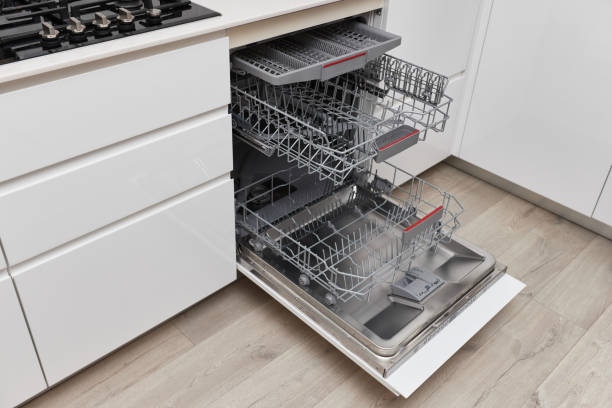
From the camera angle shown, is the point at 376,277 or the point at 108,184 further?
the point at 376,277

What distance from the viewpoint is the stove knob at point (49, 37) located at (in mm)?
1027

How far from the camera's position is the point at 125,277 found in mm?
1340

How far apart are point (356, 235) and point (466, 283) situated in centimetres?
34

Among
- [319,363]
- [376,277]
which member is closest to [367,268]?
[376,277]

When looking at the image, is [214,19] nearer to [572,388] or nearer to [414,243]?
[414,243]

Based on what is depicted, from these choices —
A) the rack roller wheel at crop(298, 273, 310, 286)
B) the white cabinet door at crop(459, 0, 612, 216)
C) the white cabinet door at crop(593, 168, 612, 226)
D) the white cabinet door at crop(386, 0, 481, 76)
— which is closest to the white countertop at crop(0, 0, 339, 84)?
the white cabinet door at crop(386, 0, 481, 76)

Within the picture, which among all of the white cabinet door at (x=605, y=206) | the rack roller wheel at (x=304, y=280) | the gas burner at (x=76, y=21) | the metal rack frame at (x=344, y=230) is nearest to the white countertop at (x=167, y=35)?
the gas burner at (x=76, y=21)

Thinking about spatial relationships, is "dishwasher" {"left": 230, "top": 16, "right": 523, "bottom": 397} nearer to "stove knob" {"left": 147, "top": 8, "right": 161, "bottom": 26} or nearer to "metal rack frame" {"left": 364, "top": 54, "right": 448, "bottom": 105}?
"metal rack frame" {"left": 364, "top": 54, "right": 448, "bottom": 105}

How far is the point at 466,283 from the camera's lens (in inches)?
59.7

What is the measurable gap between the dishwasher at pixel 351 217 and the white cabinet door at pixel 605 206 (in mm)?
583

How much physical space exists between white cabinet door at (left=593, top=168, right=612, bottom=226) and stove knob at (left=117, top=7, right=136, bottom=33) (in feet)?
5.13

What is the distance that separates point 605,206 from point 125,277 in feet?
5.14

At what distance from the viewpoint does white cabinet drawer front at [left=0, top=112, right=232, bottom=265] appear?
1086 millimetres

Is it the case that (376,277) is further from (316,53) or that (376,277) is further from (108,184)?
(108,184)
